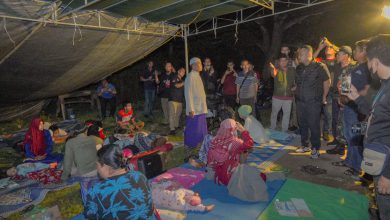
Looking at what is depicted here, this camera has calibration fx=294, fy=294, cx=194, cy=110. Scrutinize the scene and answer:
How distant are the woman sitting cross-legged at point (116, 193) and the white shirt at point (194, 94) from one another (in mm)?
3888

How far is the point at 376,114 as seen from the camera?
96.2 inches

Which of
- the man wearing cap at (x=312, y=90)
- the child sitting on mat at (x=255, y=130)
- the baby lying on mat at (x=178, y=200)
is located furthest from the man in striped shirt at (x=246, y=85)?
the baby lying on mat at (x=178, y=200)

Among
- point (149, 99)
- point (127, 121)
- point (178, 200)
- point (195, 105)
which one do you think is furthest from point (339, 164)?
point (149, 99)

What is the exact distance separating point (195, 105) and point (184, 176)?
1.91 meters

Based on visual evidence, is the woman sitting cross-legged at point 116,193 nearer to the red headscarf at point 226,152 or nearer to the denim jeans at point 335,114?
the red headscarf at point 226,152

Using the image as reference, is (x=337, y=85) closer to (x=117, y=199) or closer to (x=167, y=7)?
(x=167, y=7)

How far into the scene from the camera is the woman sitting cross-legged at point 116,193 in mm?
2455

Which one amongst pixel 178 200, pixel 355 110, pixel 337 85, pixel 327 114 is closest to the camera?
pixel 178 200

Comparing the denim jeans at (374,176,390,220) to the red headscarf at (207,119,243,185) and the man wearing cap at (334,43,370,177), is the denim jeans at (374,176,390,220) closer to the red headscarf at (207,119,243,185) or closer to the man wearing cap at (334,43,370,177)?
the man wearing cap at (334,43,370,177)

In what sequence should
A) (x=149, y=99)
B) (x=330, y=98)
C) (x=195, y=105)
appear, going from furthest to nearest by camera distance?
(x=149, y=99), (x=330, y=98), (x=195, y=105)

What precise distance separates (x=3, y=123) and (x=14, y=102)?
4.61 ft

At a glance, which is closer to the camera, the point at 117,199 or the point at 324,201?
the point at 117,199

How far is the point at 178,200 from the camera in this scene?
398cm

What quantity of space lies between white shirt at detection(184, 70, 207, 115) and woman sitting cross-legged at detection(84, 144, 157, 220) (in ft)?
12.8
